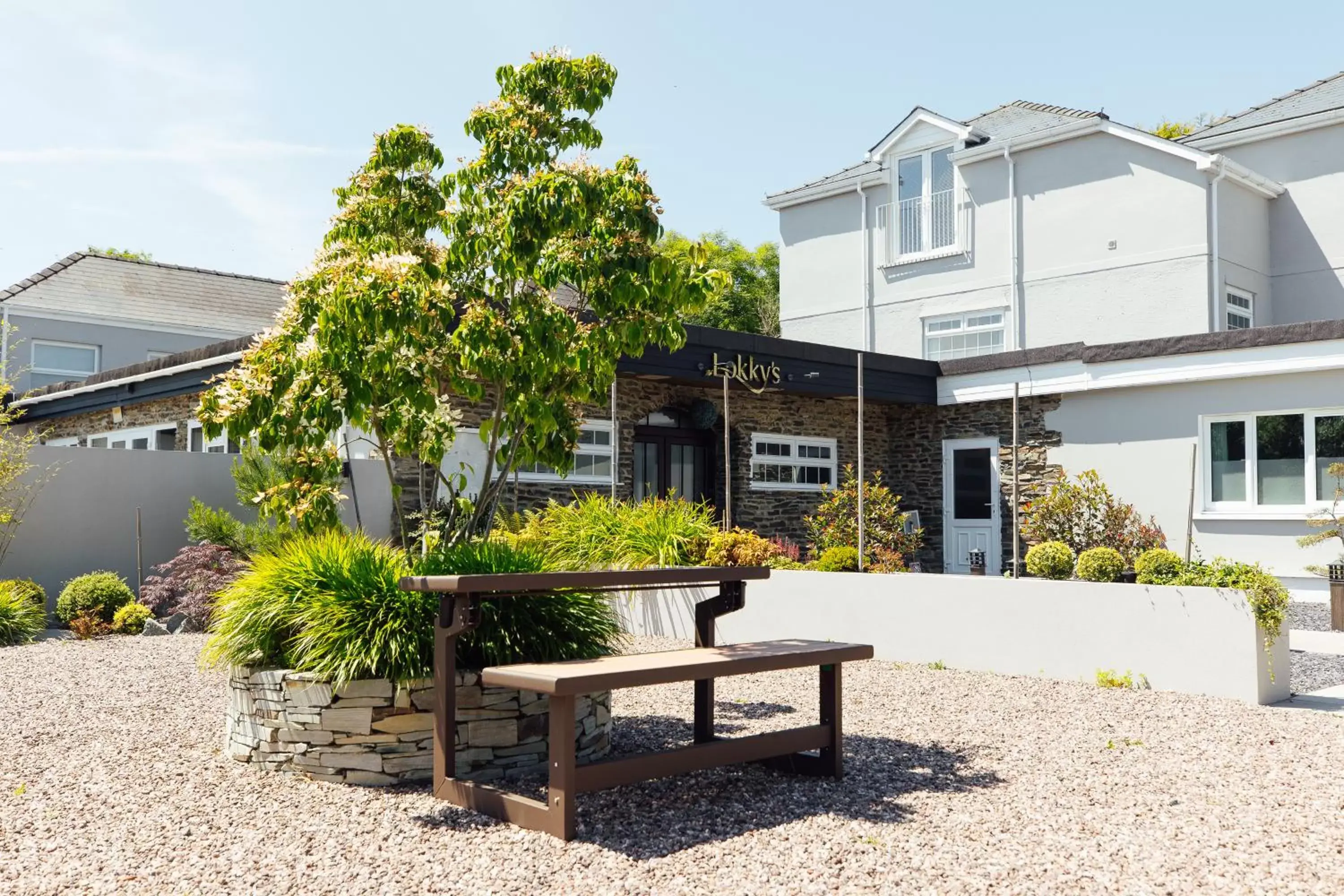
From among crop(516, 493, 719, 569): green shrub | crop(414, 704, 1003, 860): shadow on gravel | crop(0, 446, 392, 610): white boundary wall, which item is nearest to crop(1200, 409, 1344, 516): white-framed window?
crop(516, 493, 719, 569): green shrub

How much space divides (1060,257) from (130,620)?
16148 mm

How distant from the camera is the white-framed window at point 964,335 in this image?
2038 centimetres

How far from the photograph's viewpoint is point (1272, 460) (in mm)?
13602

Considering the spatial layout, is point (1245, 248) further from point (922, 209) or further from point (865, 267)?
point (865, 267)

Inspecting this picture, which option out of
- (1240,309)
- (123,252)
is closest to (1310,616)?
(1240,309)

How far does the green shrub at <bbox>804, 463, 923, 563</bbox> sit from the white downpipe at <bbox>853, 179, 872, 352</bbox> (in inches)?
280

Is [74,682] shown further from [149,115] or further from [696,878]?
[696,878]

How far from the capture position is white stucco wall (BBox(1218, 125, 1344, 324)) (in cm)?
1842

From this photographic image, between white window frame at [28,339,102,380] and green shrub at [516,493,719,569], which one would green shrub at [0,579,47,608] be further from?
white window frame at [28,339,102,380]

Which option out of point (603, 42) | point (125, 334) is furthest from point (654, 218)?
point (125, 334)

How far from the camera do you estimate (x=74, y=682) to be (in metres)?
7.98

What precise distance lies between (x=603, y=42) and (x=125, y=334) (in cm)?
2193

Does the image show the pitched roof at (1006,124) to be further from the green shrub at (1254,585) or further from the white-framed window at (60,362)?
the white-framed window at (60,362)

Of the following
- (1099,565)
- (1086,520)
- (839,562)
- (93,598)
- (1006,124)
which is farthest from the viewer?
(1006,124)
